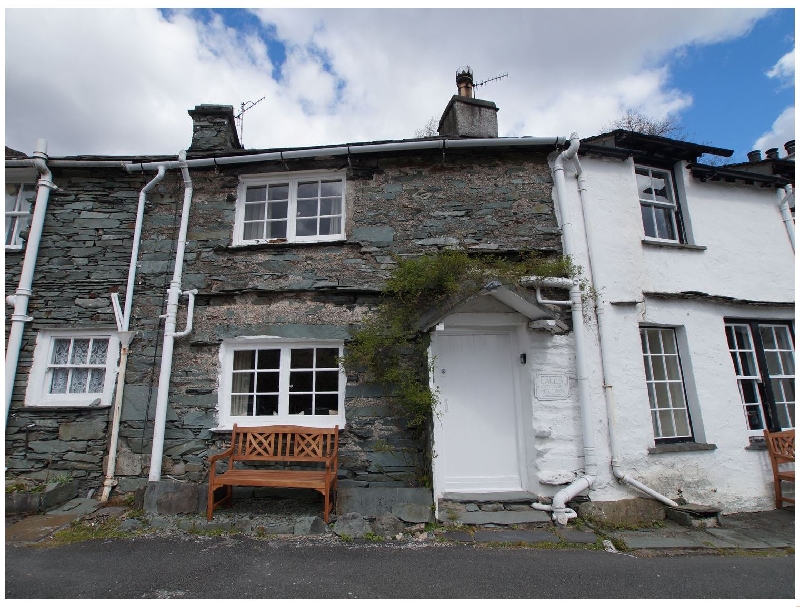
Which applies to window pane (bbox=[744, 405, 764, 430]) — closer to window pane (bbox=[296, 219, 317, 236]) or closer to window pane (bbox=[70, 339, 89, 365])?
window pane (bbox=[296, 219, 317, 236])

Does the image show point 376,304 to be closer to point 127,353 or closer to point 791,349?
point 127,353

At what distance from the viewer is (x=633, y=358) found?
19.8ft

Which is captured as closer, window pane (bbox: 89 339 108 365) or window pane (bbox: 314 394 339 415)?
window pane (bbox: 314 394 339 415)

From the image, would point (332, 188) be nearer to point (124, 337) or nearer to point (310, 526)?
point (124, 337)

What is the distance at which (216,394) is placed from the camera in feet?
20.0

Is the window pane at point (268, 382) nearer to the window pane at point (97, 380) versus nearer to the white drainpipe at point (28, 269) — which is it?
the window pane at point (97, 380)

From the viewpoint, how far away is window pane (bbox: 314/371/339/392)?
6.18m

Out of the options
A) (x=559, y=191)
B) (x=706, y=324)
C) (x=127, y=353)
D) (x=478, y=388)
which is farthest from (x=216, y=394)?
(x=706, y=324)

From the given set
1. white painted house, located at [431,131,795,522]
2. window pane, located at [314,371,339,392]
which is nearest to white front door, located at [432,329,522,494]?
white painted house, located at [431,131,795,522]

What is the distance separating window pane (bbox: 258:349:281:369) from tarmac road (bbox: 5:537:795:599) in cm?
236

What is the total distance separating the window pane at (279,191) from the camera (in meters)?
7.13

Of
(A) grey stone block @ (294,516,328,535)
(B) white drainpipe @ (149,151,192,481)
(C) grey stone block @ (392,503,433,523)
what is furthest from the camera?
(B) white drainpipe @ (149,151,192,481)

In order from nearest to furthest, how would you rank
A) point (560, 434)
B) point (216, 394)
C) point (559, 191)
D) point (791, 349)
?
1. point (560, 434)
2. point (216, 394)
3. point (559, 191)
4. point (791, 349)

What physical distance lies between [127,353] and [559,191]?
696cm
